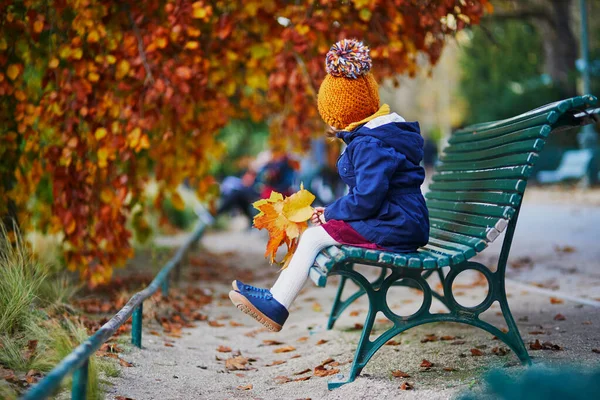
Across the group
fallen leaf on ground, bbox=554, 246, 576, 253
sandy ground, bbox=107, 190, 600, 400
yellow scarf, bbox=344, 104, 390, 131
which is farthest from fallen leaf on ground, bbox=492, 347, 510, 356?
fallen leaf on ground, bbox=554, 246, 576, 253

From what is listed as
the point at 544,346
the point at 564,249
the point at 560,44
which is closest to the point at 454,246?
the point at 544,346

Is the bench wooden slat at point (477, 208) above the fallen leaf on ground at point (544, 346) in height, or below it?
above

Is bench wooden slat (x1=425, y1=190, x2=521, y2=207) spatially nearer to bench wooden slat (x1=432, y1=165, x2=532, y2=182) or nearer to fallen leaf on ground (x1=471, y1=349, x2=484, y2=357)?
bench wooden slat (x1=432, y1=165, x2=532, y2=182)

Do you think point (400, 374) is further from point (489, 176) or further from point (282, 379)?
point (489, 176)

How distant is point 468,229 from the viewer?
12.5 ft

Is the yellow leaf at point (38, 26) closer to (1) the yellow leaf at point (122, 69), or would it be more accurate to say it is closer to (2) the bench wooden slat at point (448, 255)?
(1) the yellow leaf at point (122, 69)

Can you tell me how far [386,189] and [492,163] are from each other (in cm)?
90

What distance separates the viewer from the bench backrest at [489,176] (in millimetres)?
3555

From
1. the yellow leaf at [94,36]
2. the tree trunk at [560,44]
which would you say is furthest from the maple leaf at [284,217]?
the tree trunk at [560,44]

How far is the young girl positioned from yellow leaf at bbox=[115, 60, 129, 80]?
207 cm

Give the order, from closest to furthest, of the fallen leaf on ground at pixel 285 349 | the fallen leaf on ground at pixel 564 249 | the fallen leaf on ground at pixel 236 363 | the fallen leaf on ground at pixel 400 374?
1. the fallen leaf on ground at pixel 400 374
2. the fallen leaf on ground at pixel 236 363
3. the fallen leaf on ground at pixel 285 349
4. the fallen leaf on ground at pixel 564 249

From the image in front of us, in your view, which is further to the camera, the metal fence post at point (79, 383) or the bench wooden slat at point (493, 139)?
the bench wooden slat at point (493, 139)

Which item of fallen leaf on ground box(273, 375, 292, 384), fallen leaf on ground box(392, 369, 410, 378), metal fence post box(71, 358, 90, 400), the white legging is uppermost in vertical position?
the white legging

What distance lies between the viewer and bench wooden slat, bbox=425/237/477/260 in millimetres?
3412
